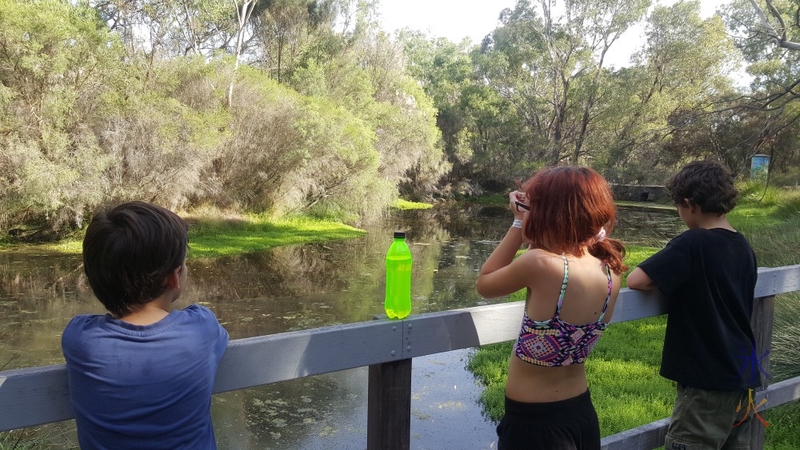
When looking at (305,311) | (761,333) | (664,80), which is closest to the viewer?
(761,333)

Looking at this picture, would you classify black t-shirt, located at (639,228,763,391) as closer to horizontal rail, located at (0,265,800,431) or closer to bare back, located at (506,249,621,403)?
bare back, located at (506,249,621,403)

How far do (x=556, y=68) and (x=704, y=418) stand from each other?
1593 inches

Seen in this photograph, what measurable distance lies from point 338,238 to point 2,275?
36.5 feet

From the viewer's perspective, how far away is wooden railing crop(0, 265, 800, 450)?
1381 mm

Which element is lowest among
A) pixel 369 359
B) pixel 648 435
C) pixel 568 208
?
pixel 648 435

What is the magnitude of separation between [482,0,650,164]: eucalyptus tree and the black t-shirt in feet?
124

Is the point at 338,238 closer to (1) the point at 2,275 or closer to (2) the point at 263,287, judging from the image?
(2) the point at 263,287

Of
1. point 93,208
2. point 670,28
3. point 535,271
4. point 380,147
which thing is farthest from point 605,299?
point 670,28

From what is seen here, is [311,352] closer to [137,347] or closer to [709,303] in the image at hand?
[137,347]

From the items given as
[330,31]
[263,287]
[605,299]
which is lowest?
[263,287]

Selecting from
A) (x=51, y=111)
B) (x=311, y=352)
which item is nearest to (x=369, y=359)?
(x=311, y=352)

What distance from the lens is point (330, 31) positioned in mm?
34406

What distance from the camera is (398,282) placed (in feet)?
6.82

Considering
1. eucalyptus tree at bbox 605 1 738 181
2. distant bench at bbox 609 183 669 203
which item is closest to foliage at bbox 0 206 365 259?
eucalyptus tree at bbox 605 1 738 181
